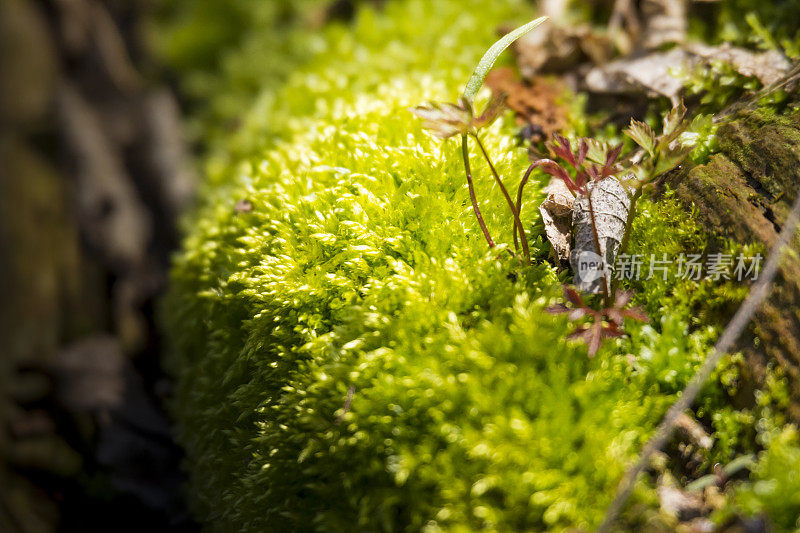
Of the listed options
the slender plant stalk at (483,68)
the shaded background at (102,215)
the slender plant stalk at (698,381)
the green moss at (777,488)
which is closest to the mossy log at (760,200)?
the slender plant stalk at (698,381)

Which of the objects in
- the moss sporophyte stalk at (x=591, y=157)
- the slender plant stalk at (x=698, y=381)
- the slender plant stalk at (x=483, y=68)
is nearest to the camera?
the slender plant stalk at (x=698, y=381)

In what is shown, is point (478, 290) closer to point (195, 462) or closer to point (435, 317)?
point (435, 317)

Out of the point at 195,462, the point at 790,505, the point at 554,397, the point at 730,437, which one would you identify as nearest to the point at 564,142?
the point at 554,397

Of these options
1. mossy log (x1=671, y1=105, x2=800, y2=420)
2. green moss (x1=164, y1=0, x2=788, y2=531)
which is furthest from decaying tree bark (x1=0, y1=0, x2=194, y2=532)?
mossy log (x1=671, y1=105, x2=800, y2=420)

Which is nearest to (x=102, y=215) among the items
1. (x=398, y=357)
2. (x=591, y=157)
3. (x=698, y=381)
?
(x=398, y=357)

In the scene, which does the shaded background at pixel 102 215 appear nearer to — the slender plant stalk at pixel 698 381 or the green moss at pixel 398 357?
the green moss at pixel 398 357

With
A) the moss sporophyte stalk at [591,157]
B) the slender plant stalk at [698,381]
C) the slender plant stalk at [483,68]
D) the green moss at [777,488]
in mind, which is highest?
the slender plant stalk at [483,68]

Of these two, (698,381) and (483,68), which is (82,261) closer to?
(483,68)
